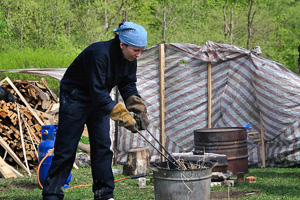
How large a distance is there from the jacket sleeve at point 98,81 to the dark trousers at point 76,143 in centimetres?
19

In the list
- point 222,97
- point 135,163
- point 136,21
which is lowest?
point 135,163

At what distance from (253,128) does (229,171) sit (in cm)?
207

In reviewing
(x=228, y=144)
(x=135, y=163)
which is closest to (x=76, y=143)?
(x=135, y=163)

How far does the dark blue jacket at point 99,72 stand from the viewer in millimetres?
4566

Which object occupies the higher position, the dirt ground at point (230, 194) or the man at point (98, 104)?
the man at point (98, 104)

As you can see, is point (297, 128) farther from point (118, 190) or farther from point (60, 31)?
point (60, 31)

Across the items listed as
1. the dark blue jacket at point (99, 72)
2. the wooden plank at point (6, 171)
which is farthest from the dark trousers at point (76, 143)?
the wooden plank at point (6, 171)

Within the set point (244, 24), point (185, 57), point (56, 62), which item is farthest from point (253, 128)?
point (244, 24)

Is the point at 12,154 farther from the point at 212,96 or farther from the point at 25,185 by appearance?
the point at 212,96

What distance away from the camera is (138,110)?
505 centimetres

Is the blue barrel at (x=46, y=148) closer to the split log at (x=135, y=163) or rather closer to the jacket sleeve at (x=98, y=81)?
the split log at (x=135, y=163)

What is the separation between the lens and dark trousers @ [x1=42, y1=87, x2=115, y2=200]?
4.82 meters

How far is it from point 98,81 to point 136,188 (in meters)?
2.60

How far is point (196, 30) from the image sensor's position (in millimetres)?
31297
